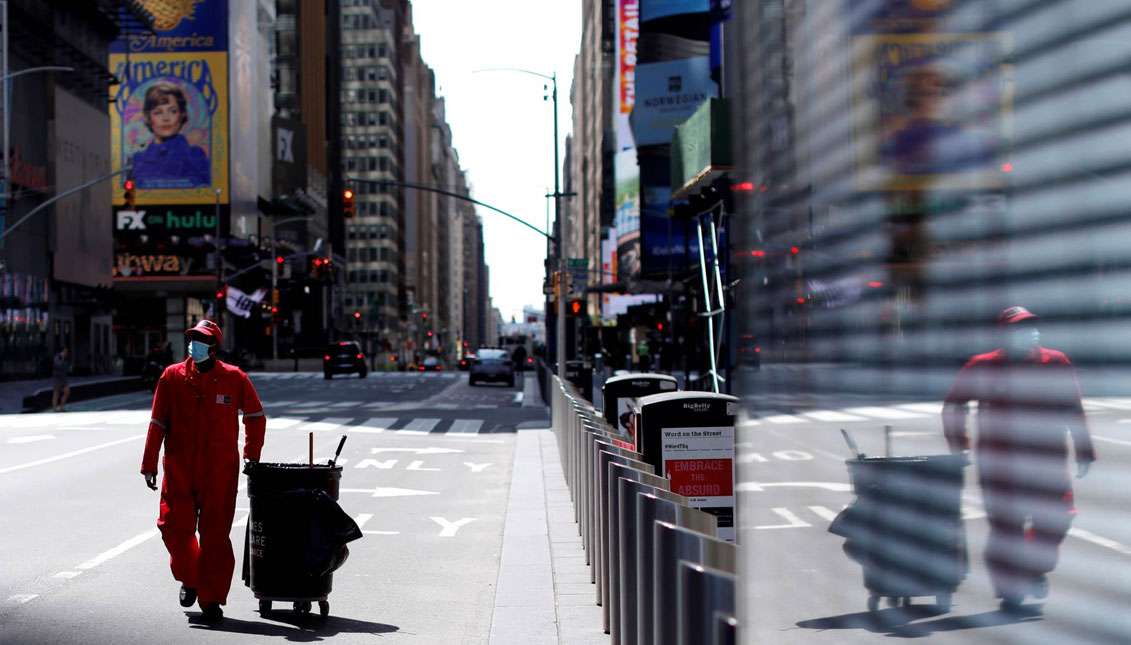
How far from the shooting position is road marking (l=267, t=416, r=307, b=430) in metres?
25.5

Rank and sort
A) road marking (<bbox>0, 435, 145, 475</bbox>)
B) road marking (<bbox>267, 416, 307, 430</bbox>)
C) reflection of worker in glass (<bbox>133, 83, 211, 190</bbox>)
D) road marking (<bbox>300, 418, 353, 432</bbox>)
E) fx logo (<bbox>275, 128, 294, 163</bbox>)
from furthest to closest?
1. fx logo (<bbox>275, 128, 294, 163</bbox>)
2. reflection of worker in glass (<bbox>133, 83, 211, 190</bbox>)
3. road marking (<bbox>267, 416, 307, 430</bbox>)
4. road marking (<bbox>300, 418, 353, 432</bbox>)
5. road marking (<bbox>0, 435, 145, 475</bbox>)

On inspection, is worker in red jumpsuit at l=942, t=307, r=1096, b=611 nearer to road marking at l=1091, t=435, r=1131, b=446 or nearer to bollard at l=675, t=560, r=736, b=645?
road marking at l=1091, t=435, r=1131, b=446

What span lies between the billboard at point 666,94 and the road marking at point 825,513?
60.7m

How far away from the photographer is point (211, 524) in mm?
7809

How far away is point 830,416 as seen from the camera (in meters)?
2.44

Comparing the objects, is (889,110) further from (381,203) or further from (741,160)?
(381,203)

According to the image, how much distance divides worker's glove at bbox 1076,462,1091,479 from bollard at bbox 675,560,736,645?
5.02ft

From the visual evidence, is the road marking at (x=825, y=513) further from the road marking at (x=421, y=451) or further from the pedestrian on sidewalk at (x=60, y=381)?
the pedestrian on sidewalk at (x=60, y=381)

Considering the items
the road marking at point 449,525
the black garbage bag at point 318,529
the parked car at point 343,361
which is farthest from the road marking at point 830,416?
the parked car at point 343,361

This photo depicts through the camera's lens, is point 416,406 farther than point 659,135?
No

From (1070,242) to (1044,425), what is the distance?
0.81ft

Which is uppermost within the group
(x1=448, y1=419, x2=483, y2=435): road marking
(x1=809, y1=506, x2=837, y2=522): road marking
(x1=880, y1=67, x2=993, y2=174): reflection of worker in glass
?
(x1=880, y1=67, x2=993, y2=174): reflection of worker in glass

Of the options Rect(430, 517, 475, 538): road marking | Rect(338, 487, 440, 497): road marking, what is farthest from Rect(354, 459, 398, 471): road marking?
Rect(430, 517, 475, 538): road marking

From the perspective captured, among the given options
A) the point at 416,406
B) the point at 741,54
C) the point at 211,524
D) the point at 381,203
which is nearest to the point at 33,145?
the point at 416,406
